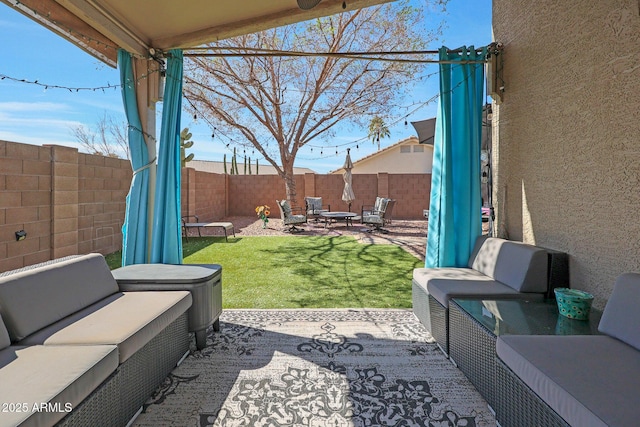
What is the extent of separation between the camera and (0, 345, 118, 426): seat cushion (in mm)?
1232

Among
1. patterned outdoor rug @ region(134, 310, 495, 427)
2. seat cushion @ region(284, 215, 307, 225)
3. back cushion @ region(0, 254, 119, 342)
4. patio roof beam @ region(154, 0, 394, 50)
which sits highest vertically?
patio roof beam @ region(154, 0, 394, 50)

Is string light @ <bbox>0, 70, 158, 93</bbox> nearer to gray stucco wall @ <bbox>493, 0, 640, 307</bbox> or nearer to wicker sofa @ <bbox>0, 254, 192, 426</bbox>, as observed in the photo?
wicker sofa @ <bbox>0, 254, 192, 426</bbox>

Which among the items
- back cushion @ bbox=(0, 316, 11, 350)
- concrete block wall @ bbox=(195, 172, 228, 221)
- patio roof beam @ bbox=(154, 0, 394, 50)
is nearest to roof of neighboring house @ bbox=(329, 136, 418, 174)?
concrete block wall @ bbox=(195, 172, 228, 221)

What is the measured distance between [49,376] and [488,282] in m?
2.93

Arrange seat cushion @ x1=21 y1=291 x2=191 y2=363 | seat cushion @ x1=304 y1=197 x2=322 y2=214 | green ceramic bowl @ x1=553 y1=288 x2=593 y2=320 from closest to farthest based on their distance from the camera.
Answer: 1. seat cushion @ x1=21 y1=291 x2=191 y2=363
2. green ceramic bowl @ x1=553 y1=288 x2=593 y2=320
3. seat cushion @ x1=304 y1=197 x2=322 y2=214

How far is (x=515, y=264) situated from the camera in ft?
→ 9.31

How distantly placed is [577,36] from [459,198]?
170 centimetres

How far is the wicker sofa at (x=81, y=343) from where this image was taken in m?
1.34

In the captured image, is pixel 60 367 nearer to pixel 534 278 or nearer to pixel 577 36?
pixel 534 278

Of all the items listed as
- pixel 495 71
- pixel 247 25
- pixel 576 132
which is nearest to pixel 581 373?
pixel 576 132

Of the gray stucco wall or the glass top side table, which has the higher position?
the gray stucco wall

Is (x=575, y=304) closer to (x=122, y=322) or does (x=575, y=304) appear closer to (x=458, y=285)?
(x=458, y=285)

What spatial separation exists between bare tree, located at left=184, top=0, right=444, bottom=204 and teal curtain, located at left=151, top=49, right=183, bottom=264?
646cm

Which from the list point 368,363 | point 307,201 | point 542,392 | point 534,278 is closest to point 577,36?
point 534,278
